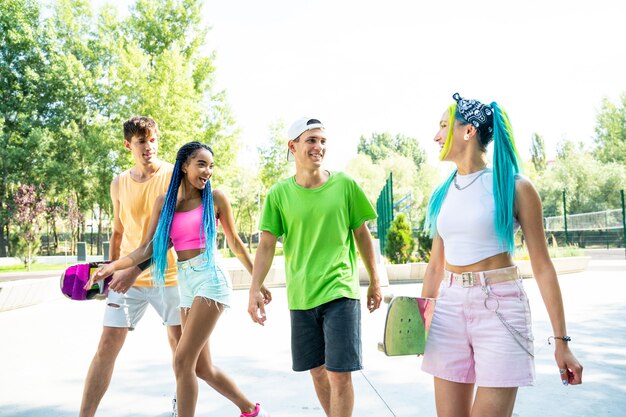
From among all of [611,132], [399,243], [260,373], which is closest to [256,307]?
[260,373]

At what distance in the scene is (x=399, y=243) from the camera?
17.0 meters

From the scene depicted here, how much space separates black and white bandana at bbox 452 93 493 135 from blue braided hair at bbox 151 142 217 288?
186 centimetres

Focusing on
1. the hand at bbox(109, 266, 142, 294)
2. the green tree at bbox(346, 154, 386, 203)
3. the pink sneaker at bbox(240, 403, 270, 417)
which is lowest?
the pink sneaker at bbox(240, 403, 270, 417)

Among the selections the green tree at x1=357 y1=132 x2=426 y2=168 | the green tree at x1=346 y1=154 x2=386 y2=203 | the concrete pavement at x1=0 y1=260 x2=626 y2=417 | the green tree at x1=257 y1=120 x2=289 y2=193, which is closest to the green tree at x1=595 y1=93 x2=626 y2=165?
the green tree at x1=346 y1=154 x2=386 y2=203

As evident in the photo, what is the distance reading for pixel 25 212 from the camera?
1162 inches

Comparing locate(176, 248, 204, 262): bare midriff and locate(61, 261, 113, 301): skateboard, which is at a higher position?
locate(176, 248, 204, 262): bare midriff

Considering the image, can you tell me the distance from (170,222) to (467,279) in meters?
2.04

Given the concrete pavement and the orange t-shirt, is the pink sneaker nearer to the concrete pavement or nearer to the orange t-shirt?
the concrete pavement

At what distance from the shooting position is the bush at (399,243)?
1700 centimetres

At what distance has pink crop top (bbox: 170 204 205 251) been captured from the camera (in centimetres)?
372

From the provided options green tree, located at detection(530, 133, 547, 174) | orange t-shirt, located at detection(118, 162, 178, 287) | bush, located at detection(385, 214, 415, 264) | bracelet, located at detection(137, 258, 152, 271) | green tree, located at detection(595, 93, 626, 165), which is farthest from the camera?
green tree, located at detection(530, 133, 547, 174)

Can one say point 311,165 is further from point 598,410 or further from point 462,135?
point 598,410

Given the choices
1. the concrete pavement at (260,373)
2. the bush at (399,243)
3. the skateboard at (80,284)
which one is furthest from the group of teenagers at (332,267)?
the bush at (399,243)

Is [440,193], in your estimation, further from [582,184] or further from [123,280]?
[582,184]
